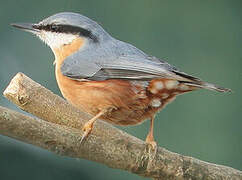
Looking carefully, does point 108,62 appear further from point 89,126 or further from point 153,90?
point 89,126

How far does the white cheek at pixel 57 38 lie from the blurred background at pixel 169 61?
240 mm

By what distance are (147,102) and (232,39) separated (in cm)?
110

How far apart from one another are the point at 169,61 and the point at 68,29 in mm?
747

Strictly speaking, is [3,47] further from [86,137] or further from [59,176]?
[86,137]

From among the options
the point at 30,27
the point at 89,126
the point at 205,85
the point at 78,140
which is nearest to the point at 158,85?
the point at 205,85

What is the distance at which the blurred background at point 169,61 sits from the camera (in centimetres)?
318

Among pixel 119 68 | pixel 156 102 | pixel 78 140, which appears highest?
pixel 119 68

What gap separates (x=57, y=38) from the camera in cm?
300

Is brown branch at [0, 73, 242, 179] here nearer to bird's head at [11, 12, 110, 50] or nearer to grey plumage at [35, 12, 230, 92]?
grey plumage at [35, 12, 230, 92]

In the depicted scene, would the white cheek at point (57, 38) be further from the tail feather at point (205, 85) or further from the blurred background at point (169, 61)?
the tail feather at point (205, 85)

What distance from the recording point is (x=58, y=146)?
2.21 m

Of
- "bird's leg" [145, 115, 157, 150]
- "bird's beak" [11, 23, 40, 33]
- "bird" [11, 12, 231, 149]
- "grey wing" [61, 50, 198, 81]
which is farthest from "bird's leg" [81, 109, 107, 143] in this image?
"bird's beak" [11, 23, 40, 33]

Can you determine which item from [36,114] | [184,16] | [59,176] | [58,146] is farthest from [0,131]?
[184,16]

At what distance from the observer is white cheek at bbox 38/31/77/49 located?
2.98 metres
